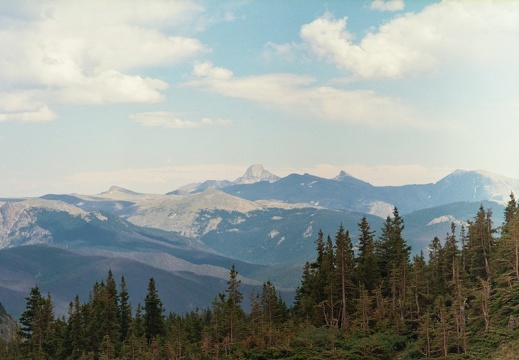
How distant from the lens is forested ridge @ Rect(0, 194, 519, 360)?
2965 inches

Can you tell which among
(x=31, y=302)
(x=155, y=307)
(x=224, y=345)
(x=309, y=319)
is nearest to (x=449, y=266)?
(x=309, y=319)

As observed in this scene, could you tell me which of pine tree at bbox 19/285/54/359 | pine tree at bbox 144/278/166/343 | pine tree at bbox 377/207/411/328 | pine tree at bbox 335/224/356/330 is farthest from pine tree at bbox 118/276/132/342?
pine tree at bbox 377/207/411/328

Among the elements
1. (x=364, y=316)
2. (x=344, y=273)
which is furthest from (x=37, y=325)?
(x=364, y=316)

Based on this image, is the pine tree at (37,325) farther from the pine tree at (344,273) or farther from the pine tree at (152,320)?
the pine tree at (344,273)

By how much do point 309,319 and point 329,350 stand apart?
29.3 metres

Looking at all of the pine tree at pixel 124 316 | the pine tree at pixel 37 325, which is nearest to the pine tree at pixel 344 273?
the pine tree at pixel 124 316

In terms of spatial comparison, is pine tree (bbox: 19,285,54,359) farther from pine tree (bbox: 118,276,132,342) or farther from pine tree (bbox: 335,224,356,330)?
pine tree (bbox: 335,224,356,330)

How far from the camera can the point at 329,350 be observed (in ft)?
271

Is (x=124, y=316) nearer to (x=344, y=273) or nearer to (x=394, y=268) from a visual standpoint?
(x=344, y=273)

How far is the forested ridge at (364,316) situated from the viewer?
2965 inches

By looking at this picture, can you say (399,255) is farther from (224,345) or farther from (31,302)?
(31,302)

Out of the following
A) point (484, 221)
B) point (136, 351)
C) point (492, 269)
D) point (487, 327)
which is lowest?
point (136, 351)

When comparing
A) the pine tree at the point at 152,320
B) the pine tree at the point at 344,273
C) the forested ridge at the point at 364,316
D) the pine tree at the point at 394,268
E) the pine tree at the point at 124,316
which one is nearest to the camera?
the forested ridge at the point at 364,316

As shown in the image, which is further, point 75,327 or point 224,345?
point 75,327
